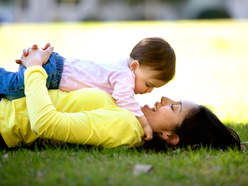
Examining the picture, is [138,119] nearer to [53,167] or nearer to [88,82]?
[88,82]

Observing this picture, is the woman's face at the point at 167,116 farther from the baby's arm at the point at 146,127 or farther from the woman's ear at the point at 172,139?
the baby's arm at the point at 146,127

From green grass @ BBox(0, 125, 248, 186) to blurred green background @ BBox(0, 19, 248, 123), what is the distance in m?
2.35

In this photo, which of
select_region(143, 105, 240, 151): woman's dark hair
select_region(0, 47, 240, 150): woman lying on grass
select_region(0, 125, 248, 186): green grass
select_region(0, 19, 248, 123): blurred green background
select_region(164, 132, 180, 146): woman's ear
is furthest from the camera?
select_region(0, 19, 248, 123): blurred green background

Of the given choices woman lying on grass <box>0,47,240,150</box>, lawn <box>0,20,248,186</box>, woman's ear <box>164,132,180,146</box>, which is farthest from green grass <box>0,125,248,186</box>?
woman's ear <box>164,132,180,146</box>

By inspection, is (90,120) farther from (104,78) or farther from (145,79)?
(145,79)

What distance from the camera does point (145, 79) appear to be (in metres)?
4.03

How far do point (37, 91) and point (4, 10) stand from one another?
3245 cm

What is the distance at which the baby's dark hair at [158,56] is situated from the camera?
3.95 metres

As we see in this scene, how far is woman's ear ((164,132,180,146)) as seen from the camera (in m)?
4.05

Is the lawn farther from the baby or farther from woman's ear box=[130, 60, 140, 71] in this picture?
woman's ear box=[130, 60, 140, 71]

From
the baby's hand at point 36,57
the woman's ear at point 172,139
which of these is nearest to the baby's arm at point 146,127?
the woman's ear at point 172,139

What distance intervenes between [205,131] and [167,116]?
443 mm

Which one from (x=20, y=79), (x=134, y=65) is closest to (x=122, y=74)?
(x=134, y=65)

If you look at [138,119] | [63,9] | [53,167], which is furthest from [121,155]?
[63,9]
